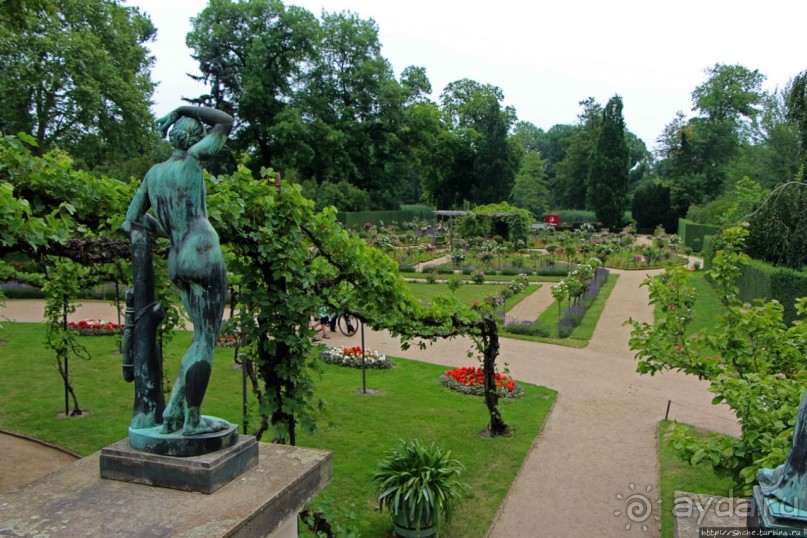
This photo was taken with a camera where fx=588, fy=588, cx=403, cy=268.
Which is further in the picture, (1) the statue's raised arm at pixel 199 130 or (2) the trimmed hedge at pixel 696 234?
(2) the trimmed hedge at pixel 696 234

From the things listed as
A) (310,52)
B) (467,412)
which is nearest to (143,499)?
(467,412)

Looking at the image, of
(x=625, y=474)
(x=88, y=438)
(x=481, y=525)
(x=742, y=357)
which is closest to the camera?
(x=742, y=357)

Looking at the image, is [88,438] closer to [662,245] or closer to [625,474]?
[625,474]

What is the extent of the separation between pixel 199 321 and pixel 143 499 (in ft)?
3.09

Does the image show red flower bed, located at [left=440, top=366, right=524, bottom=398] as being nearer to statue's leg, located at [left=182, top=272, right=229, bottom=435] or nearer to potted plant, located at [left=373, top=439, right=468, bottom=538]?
potted plant, located at [left=373, top=439, right=468, bottom=538]

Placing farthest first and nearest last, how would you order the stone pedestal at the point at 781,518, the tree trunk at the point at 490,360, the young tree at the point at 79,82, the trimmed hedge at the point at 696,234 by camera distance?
the trimmed hedge at the point at 696,234 → the young tree at the point at 79,82 → the tree trunk at the point at 490,360 → the stone pedestal at the point at 781,518

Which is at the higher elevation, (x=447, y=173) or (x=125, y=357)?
(x=447, y=173)

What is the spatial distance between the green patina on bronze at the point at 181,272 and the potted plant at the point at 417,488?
380 centimetres

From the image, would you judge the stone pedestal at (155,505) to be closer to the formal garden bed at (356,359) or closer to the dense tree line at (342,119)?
the formal garden bed at (356,359)

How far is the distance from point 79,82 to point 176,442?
3056 cm

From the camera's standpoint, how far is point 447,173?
58.9 meters

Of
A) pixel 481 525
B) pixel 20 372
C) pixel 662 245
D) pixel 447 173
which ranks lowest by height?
pixel 481 525

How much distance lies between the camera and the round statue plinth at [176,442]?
3.13m

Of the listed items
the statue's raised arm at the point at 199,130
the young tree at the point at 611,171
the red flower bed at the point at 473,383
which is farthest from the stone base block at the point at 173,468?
the young tree at the point at 611,171
